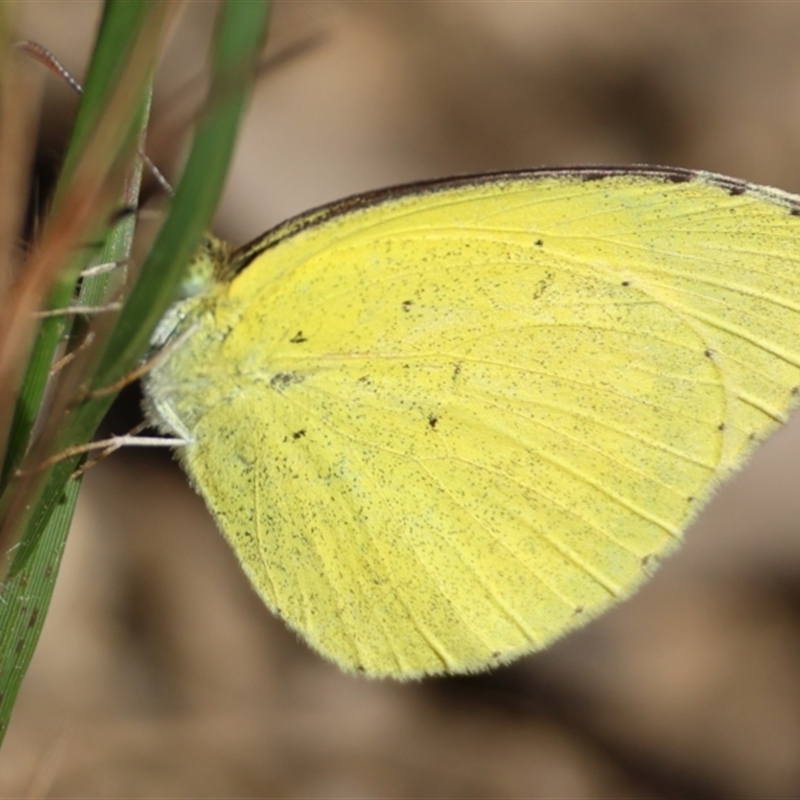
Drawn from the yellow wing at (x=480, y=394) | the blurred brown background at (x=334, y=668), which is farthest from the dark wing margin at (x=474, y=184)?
the blurred brown background at (x=334, y=668)

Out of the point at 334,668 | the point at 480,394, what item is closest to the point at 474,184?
the point at 480,394

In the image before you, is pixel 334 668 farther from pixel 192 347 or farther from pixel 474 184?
pixel 474 184

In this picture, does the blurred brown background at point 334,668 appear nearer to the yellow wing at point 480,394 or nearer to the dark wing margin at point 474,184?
the yellow wing at point 480,394

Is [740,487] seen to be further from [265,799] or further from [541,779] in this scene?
[265,799]

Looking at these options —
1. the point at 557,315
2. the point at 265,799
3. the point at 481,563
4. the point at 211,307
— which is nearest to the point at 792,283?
the point at 557,315

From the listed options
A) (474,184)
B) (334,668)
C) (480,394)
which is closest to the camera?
(474,184)

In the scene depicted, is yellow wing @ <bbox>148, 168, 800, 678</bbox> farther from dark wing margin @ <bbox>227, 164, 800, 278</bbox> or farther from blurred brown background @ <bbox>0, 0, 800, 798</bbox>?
blurred brown background @ <bbox>0, 0, 800, 798</bbox>
